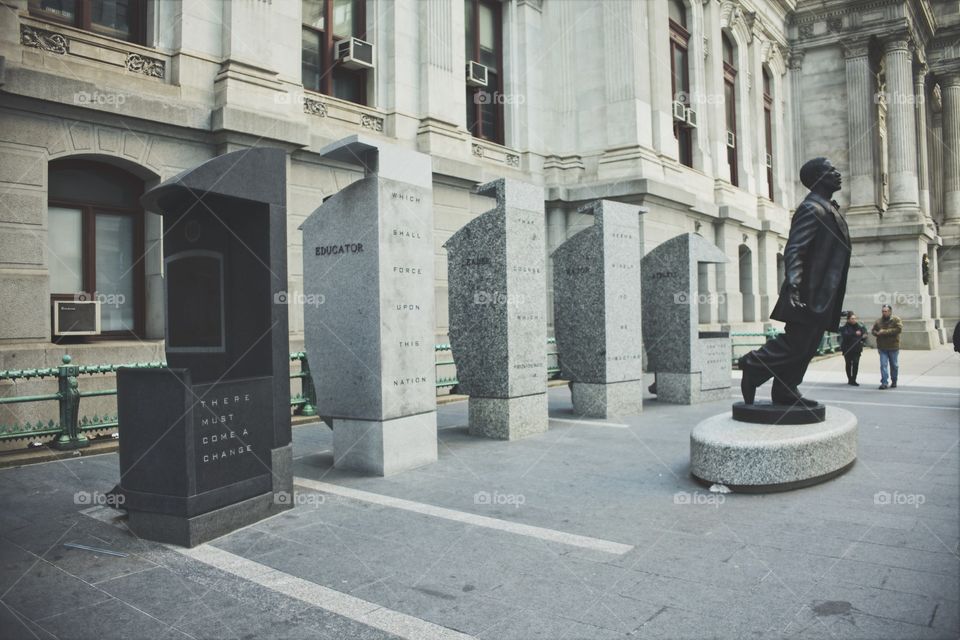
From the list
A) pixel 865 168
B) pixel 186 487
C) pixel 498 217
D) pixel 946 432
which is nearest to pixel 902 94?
pixel 865 168

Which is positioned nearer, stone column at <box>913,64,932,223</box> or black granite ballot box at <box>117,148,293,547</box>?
black granite ballot box at <box>117,148,293,547</box>

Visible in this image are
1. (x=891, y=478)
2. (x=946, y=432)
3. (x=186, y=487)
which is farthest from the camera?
(x=946, y=432)

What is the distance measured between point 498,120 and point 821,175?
13.5 meters

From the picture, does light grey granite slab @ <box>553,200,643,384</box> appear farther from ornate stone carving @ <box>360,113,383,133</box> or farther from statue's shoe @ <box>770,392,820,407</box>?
ornate stone carving @ <box>360,113,383,133</box>

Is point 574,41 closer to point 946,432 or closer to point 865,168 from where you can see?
point 946,432

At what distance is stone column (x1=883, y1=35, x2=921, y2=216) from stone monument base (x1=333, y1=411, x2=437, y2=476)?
33.3 meters

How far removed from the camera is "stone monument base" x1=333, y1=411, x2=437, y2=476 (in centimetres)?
719

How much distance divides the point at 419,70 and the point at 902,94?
89.8 ft

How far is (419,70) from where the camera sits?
1631 cm

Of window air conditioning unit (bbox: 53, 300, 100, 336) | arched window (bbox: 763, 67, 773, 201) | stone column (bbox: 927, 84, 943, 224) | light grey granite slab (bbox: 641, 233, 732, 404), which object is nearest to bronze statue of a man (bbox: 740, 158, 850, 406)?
light grey granite slab (bbox: 641, 233, 732, 404)

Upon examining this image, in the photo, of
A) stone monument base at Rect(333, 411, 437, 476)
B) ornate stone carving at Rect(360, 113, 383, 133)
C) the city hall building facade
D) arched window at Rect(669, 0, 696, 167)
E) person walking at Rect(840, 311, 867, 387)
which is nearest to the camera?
stone monument base at Rect(333, 411, 437, 476)

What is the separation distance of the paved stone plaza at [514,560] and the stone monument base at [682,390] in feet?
16.5

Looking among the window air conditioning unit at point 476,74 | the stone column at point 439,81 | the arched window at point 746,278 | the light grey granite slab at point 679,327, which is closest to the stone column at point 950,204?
the arched window at point 746,278

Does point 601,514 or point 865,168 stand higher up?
point 865,168
